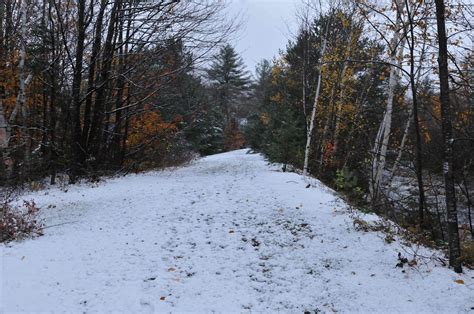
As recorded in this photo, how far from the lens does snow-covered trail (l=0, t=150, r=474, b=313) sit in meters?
3.95

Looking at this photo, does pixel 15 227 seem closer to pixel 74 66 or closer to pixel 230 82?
pixel 74 66

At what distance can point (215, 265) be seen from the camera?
200 inches

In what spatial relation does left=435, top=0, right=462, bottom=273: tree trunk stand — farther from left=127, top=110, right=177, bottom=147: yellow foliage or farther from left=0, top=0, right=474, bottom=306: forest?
left=127, top=110, right=177, bottom=147: yellow foliage

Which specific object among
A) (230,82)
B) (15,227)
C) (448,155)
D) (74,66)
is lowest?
(15,227)

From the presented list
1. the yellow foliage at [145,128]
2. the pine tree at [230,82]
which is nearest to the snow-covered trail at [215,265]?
the yellow foliage at [145,128]

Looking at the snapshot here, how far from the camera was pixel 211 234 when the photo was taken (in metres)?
6.29

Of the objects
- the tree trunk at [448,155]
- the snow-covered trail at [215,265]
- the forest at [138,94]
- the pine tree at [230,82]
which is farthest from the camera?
the pine tree at [230,82]

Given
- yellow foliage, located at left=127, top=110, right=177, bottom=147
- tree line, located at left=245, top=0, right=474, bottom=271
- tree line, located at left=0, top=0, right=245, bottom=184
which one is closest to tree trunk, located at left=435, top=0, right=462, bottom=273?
tree line, located at left=245, top=0, right=474, bottom=271

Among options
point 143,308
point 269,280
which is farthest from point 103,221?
point 269,280

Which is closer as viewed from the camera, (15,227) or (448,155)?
(448,155)

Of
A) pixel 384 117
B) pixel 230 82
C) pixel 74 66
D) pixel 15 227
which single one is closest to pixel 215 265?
pixel 15 227

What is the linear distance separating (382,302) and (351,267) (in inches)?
35.6

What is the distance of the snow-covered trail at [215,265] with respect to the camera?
3.95 m

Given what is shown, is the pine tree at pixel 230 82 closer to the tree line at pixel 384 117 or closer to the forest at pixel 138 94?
the tree line at pixel 384 117
